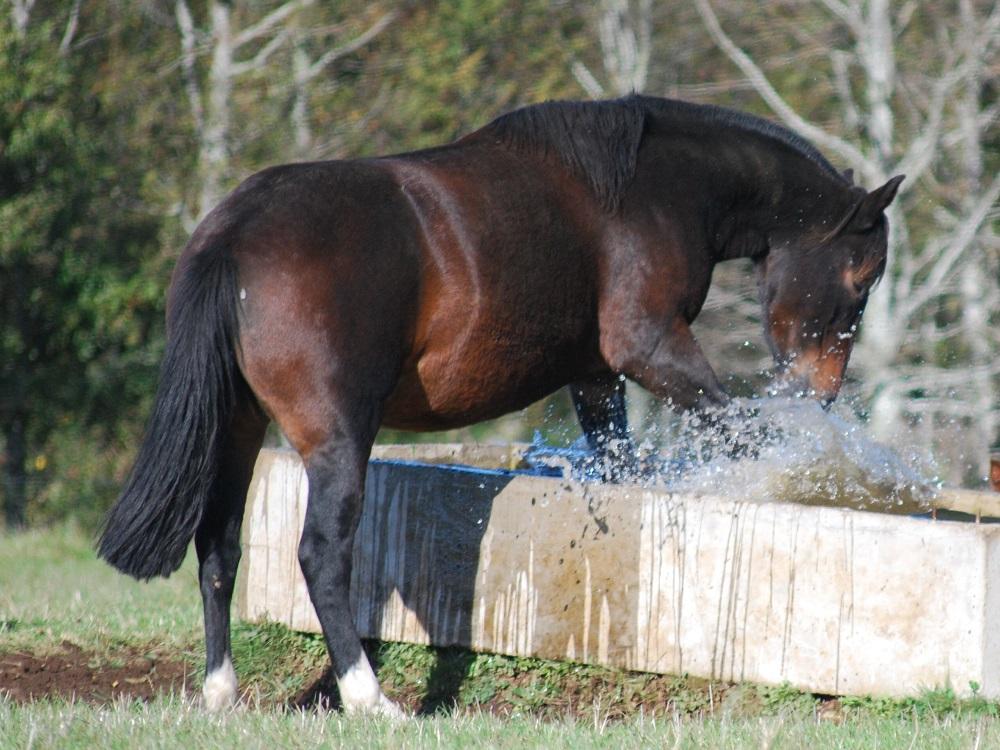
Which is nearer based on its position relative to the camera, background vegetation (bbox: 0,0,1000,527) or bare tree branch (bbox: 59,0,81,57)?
background vegetation (bbox: 0,0,1000,527)

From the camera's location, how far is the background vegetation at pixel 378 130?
12547 mm

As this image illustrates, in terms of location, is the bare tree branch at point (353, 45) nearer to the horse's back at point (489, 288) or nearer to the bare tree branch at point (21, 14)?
the bare tree branch at point (21, 14)

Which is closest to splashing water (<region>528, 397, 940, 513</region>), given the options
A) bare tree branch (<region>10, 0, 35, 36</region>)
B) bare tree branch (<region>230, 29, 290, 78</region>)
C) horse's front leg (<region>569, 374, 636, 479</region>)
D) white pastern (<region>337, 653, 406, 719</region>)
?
horse's front leg (<region>569, 374, 636, 479</region>)

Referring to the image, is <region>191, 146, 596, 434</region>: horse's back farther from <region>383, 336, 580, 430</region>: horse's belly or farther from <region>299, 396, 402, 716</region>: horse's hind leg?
<region>299, 396, 402, 716</region>: horse's hind leg

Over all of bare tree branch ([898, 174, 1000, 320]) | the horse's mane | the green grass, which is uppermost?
bare tree branch ([898, 174, 1000, 320])

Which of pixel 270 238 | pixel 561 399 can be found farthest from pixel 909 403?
pixel 270 238

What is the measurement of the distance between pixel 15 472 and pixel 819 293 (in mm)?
10483

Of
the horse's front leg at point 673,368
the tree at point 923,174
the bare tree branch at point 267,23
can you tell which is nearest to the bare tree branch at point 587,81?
the tree at point 923,174

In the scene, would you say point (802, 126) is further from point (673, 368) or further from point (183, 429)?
point (183, 429)

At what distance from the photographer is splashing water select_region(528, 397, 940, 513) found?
509 centimetres

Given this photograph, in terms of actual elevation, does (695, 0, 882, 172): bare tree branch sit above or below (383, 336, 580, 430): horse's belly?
above

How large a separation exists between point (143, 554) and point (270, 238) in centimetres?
111

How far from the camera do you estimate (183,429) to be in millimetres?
4316

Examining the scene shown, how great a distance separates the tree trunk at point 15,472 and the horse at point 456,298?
9.66m
